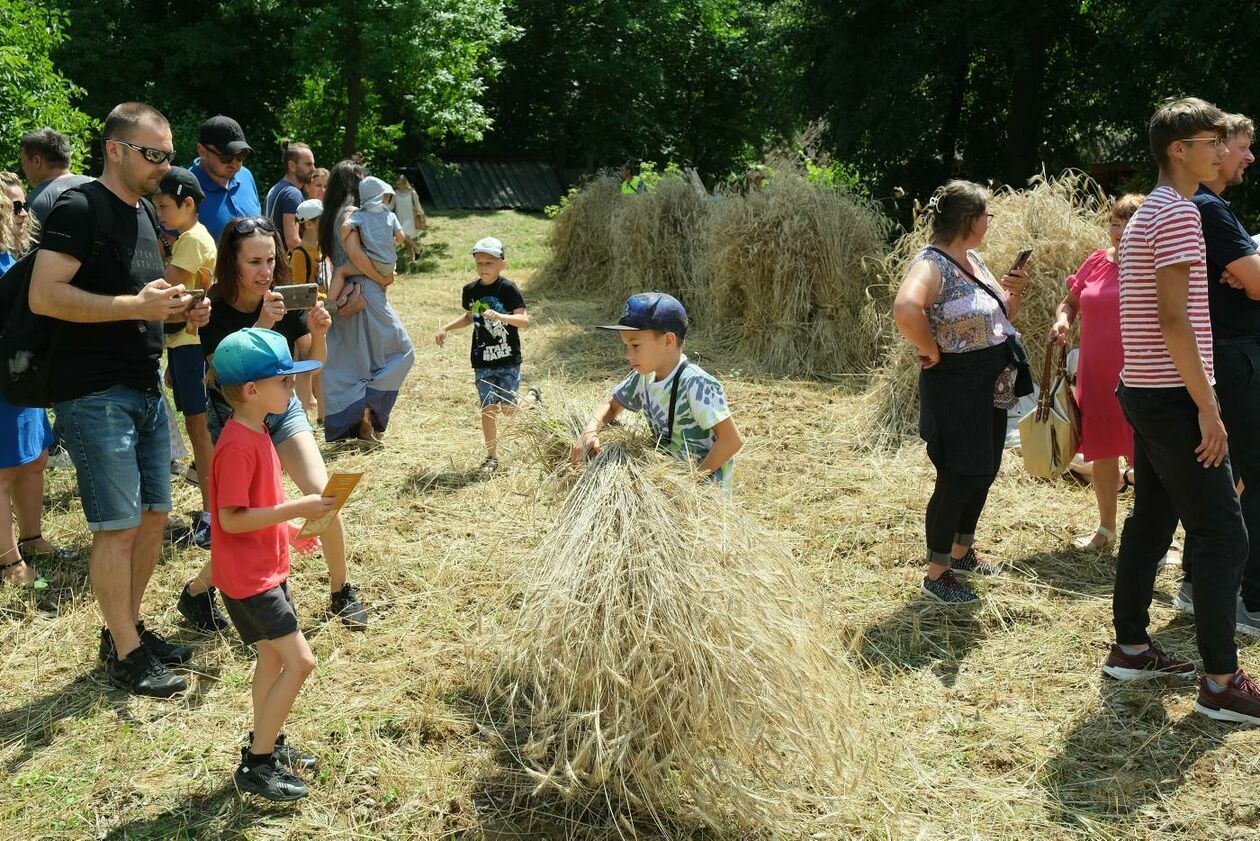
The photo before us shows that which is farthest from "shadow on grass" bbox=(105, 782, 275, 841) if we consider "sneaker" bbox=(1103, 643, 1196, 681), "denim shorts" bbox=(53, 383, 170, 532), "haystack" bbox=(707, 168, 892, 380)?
"haystack" bbox=(707, 168, 892, 380)

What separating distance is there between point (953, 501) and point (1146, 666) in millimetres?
949

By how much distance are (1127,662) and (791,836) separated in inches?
66.2

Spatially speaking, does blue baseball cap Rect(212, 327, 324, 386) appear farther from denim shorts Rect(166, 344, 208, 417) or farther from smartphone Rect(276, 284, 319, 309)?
denim shorts Rect(166, 344, 208, 417)

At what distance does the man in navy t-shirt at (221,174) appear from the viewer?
5.34 metres

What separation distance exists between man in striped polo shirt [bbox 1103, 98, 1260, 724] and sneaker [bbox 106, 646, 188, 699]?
3529 mm

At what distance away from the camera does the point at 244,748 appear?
3.20m

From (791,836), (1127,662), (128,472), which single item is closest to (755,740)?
(791,836)

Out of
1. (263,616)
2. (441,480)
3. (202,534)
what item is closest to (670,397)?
(263,616)

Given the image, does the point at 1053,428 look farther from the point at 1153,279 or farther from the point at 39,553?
the point at 39,553

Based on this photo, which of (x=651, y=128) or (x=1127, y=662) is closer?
(x=1127, y=662)

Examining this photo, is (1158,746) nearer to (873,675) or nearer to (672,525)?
(873,675)

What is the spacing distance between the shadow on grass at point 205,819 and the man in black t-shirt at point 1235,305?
313cm

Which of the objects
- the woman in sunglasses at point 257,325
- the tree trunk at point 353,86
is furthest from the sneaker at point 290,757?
the tree trunk at point 353,86

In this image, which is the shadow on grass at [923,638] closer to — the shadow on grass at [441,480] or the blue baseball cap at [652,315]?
the blue baseball cap at [652,315]
